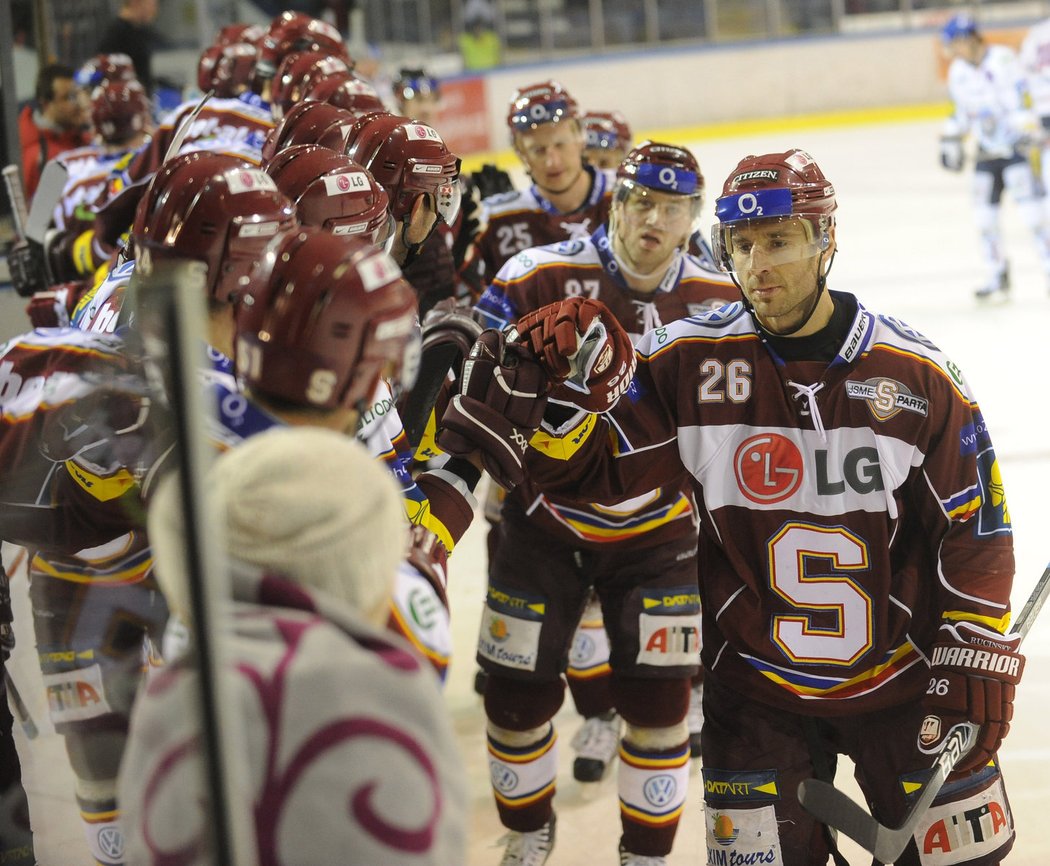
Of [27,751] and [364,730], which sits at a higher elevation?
[364,730]

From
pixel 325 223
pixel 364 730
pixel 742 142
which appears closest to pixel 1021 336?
pixel 325 223

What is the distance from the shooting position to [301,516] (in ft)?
3.55

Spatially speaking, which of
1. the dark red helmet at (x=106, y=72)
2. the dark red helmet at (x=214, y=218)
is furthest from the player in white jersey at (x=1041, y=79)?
the dark red helmet at (x=214, y=218)

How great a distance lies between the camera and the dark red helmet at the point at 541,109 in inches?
149

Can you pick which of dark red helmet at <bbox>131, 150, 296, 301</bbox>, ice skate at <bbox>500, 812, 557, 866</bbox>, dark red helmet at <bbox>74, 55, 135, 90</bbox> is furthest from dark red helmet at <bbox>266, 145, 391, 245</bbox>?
dark red helmet at <bbox>74, 55, 135, 90</bbox>

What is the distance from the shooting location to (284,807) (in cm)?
105

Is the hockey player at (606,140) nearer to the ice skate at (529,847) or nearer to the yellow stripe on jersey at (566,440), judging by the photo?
the ice skate at (529,847)

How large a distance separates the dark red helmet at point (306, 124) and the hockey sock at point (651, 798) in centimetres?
147

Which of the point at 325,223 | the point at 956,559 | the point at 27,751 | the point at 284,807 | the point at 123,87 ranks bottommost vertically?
the point at 27,751

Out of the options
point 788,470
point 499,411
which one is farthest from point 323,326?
point 788,470

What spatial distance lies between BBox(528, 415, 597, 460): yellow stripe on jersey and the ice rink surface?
2.66 feet

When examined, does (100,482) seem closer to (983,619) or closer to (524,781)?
(983,619)

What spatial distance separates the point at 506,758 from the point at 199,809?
1.92 metres

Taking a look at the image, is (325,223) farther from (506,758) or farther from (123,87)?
(123,87)
